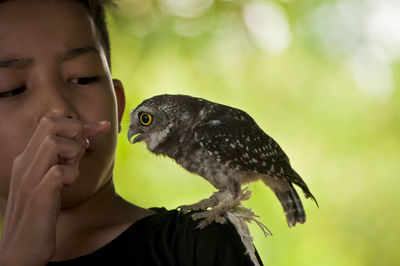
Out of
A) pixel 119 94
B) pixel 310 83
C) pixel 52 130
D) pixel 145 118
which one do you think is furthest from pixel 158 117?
pixel 310 83

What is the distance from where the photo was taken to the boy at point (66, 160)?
90 centimetres

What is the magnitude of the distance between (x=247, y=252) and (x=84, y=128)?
13.8 inches

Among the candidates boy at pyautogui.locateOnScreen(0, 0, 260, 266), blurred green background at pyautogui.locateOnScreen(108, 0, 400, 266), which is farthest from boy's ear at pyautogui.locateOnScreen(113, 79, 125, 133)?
blurred green background at pyautogui.locateOnScreen(108, 0, 400, 266)

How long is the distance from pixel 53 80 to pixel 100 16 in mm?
313

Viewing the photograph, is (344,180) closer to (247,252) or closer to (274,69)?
(274,69)

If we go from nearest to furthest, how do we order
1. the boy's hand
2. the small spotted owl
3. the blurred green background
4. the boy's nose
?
the boy's hand
the boy's nose
the small spotted owl
the blurred green background

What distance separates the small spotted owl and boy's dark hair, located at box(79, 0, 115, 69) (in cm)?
17

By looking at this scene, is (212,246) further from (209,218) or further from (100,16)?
(100,16)

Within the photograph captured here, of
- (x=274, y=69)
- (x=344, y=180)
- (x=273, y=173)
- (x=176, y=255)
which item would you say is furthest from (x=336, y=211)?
(x=176, y=255)

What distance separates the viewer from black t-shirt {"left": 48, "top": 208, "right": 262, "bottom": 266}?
3.43 feet

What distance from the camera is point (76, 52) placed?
3.47ft

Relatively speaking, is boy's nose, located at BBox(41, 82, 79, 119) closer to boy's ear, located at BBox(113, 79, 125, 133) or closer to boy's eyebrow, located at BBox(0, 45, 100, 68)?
boy's eyebrow, located at BBox(0, 45, 100, 68)

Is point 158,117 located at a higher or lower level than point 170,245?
higher

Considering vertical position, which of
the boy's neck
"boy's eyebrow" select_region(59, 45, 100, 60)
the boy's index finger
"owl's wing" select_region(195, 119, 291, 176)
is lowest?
the boy's neck
